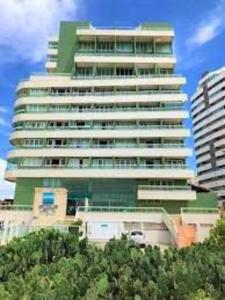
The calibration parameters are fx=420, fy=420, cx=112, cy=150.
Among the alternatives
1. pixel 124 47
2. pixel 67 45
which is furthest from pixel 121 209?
pixel 67 45

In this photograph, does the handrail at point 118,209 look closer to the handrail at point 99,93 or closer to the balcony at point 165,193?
the balcony at point 165,193

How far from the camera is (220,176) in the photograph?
267 feet

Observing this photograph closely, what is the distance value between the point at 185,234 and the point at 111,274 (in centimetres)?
2465

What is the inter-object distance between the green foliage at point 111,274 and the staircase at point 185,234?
59.4 feet

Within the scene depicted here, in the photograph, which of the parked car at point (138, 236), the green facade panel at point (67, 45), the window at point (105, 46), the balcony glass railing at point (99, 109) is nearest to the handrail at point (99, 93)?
the balcony glass railing at point (99, 109)

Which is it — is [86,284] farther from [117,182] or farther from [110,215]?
[117,182]

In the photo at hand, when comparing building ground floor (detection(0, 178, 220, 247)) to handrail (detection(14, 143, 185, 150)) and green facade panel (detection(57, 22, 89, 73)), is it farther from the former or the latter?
green facade panel (detection(57, 22, 89, 73))

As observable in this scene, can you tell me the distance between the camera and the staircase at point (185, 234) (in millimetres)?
35469

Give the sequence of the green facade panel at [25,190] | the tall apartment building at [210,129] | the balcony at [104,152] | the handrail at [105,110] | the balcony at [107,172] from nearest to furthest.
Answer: the balcony at [107,172] → the balcony at [104,152] → the green facade panel at [25,190] → the handrail at [105,110] → the tall apartment building at [210,129]

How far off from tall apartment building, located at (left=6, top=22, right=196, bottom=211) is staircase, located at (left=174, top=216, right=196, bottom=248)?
487cm

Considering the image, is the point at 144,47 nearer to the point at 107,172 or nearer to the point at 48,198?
the point at 107,172

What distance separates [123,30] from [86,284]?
145 ft

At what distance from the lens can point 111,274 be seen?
13.6 meters

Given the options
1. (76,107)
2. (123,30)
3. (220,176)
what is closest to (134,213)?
(76,107)
